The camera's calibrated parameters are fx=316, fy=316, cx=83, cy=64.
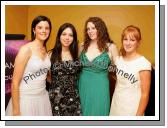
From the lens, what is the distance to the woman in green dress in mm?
1811

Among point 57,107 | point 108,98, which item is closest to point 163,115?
point 108,98

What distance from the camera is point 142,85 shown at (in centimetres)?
182

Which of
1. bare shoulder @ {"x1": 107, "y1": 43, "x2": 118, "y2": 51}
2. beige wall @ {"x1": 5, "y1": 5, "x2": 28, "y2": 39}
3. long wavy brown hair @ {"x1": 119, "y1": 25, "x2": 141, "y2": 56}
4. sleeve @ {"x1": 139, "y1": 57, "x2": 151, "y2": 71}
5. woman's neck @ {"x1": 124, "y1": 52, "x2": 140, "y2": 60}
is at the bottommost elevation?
sleeve @ {"x1": 139, "y1": 57, "x2": 151, "y2": 71}

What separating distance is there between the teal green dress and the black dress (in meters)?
0.04

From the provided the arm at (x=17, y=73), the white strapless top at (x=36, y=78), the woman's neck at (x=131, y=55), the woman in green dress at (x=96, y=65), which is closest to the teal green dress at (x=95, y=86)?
the woman in green dress at (x=96, y=65)

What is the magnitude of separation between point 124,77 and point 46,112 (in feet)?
1.63

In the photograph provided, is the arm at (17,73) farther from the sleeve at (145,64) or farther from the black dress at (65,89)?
the sleeve at (145,64)

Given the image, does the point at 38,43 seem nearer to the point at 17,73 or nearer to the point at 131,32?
the point at 17,73

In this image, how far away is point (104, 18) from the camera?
1822 mm

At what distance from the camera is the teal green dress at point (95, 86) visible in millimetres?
1809

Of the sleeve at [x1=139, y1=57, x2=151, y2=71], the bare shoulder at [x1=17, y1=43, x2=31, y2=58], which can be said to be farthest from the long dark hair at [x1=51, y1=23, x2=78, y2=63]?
the sleeve at [x1=139, y1=57, x2=151, y2=71]

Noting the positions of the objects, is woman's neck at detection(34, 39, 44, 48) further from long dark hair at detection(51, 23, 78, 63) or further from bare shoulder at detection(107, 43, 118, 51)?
bare shoulder at detection(107, 43, 118, 51)

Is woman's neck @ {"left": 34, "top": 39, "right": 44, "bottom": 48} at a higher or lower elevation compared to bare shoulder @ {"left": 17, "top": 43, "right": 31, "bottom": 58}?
higher

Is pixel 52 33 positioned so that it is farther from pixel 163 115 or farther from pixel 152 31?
pixel 163 115
